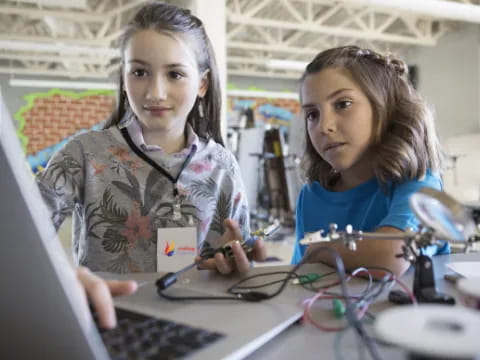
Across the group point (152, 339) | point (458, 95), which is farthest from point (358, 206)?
point (458, 95)

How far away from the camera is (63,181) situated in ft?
3.22

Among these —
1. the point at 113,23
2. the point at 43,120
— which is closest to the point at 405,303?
the point at 113,23

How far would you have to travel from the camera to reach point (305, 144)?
1.27 m

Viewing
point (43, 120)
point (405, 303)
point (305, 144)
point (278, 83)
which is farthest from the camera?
point (278, 83)

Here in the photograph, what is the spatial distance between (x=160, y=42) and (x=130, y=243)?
488 millimetres

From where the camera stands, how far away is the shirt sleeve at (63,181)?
951mm

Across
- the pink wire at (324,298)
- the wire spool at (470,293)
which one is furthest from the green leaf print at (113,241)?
the wire spool at (470,293)

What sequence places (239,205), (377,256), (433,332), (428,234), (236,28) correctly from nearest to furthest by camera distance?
(433,332) → (428,234) → (377,256) → (239,205) → (236,28)

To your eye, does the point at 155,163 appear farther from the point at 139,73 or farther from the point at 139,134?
the point at 139,73

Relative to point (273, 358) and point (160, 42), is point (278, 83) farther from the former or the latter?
point (273, 358)

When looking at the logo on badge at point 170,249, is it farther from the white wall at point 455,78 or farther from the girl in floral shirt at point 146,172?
the white wall at point 455,78

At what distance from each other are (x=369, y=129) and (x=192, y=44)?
0.50 metres

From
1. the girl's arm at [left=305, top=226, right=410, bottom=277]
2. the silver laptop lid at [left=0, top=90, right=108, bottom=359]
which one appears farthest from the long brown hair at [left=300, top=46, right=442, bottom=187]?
the silver laptop lid at [left=0, top=90, right=108, bottom=359]

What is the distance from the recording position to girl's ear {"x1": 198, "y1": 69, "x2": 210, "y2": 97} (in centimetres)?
118
